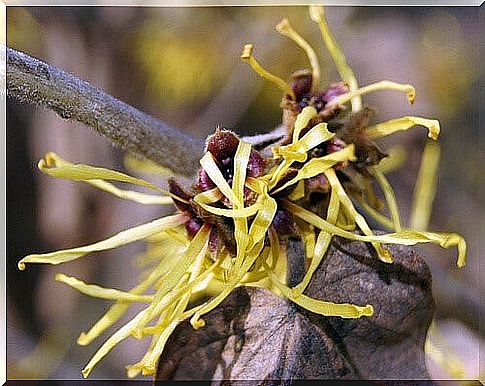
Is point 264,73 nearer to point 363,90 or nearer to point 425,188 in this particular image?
point 363,90

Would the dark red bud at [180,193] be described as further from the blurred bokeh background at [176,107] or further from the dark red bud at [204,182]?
the blurred bokeh background at [176,107]

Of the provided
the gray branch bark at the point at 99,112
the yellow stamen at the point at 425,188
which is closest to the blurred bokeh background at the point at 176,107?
the yellow stamen at the point at 425,188

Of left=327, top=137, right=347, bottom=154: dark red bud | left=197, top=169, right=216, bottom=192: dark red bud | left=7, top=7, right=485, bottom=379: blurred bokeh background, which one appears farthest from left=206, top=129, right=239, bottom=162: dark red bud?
left=7, top=7, right=485, bottom=379: blurred bokeh background

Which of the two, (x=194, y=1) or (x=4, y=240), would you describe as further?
(x=194, y=1)

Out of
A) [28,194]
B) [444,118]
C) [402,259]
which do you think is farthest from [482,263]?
[28,194]

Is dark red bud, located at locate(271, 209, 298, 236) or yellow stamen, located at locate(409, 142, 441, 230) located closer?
dark red bud, located at locate(271, 209, 298, 236)

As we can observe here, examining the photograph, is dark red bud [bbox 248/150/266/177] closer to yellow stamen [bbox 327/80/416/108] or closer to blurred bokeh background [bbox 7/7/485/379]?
yellow stamen [bbox 327/80/416/108]

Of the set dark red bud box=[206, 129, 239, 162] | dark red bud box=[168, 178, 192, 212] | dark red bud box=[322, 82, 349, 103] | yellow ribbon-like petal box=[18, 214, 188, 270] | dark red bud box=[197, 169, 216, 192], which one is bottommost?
yellow ribbon-like petal box=[18, 214, 188, 270]

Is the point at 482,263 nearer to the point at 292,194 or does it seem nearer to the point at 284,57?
the point at 284,57
